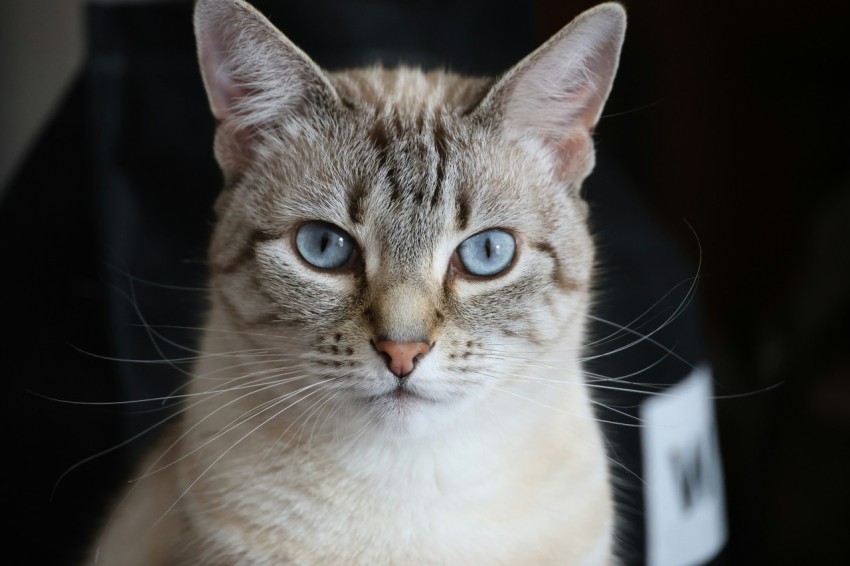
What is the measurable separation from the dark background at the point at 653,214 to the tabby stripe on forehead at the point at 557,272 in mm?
135

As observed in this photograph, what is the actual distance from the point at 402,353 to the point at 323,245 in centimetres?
16

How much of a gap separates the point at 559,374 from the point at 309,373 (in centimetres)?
29

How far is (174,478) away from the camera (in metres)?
1.01

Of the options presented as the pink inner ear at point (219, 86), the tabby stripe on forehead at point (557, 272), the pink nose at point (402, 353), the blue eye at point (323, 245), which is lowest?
the pink nose at point (402, 353)

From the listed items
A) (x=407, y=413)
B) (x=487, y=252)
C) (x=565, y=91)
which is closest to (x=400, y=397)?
(x=407, y=413)

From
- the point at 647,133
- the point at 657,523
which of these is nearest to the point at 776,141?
the point at 647,133

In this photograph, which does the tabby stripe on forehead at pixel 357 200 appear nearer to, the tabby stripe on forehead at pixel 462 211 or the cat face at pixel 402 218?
the cat face at pixel 402 218

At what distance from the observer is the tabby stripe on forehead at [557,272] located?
934 millimetres

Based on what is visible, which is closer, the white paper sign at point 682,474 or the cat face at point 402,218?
the cat face at point 402,218

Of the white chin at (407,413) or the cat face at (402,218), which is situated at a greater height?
the cat face at (402,218)

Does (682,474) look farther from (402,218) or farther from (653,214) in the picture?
(402,218)

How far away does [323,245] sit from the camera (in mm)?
914

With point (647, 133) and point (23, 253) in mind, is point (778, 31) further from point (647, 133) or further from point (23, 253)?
point (23, 253)

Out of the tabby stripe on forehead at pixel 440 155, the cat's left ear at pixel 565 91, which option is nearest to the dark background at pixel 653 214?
the cat's left ear at pixel 565 91
